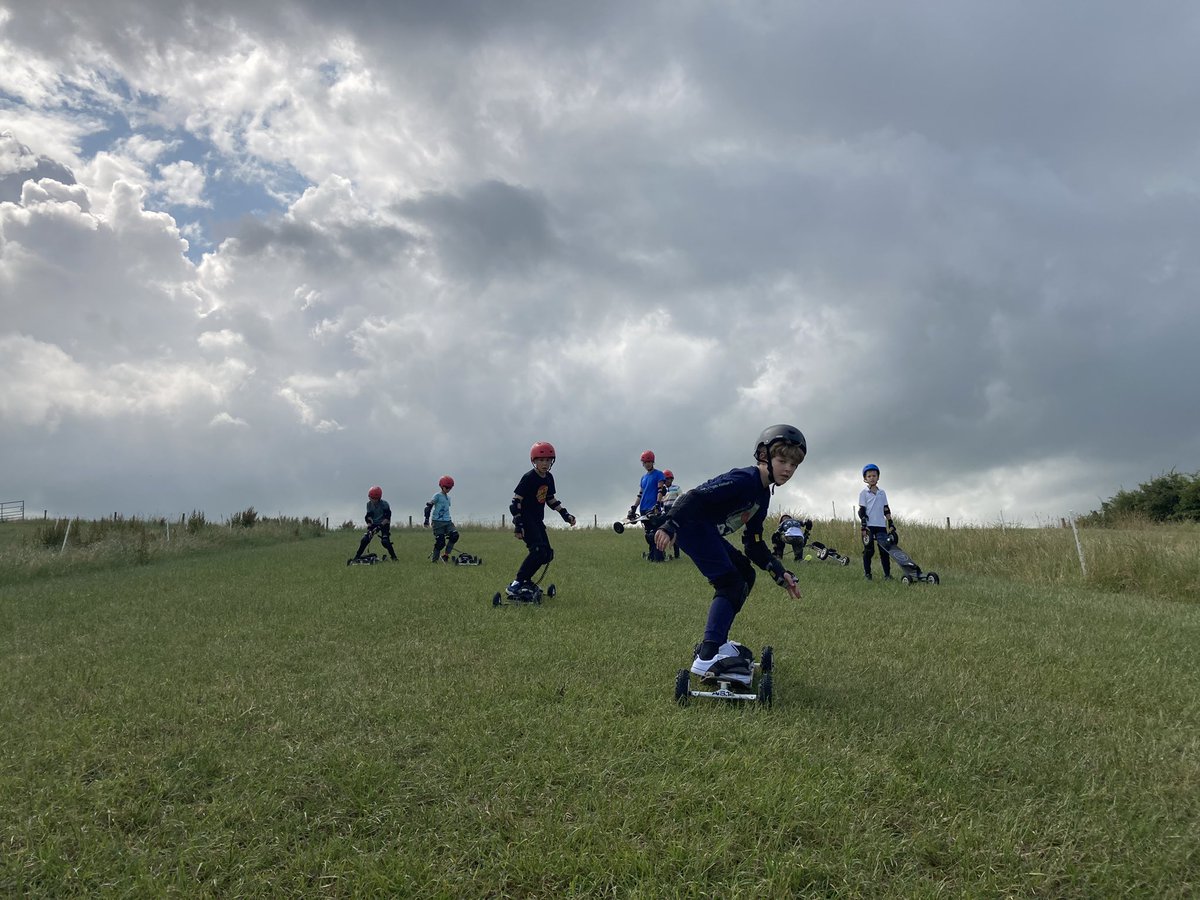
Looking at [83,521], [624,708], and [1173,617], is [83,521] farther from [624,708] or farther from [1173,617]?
[1173,617]

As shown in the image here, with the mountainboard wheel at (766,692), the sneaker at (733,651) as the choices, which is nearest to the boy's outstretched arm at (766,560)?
the sneaker at (733,651)

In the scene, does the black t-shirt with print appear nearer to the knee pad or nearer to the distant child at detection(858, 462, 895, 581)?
the knee pad

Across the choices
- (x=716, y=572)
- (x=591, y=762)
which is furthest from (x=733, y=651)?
(x=591, y=762)

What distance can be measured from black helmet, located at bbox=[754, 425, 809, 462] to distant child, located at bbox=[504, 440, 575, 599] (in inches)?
233

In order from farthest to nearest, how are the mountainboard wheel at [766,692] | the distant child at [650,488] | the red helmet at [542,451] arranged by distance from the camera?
1. the distant child at [650,488]
2. the red helmet at [542,451]
3. the mountainboard wheel at [766,692]

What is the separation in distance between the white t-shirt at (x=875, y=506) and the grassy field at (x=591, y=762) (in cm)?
593

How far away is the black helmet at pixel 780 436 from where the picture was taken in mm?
6078

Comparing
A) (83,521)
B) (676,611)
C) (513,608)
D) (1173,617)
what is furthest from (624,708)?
(83,521)

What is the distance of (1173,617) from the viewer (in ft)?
37.0

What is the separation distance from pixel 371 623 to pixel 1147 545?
1716cm

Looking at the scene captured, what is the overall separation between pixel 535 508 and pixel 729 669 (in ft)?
21.3

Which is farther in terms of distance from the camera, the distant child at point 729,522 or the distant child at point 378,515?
the distant child at point 378,515

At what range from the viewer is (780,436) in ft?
20.1

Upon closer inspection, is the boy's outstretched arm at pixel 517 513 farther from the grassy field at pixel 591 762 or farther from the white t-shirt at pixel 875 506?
the white t-shirt at pixel 875 506
